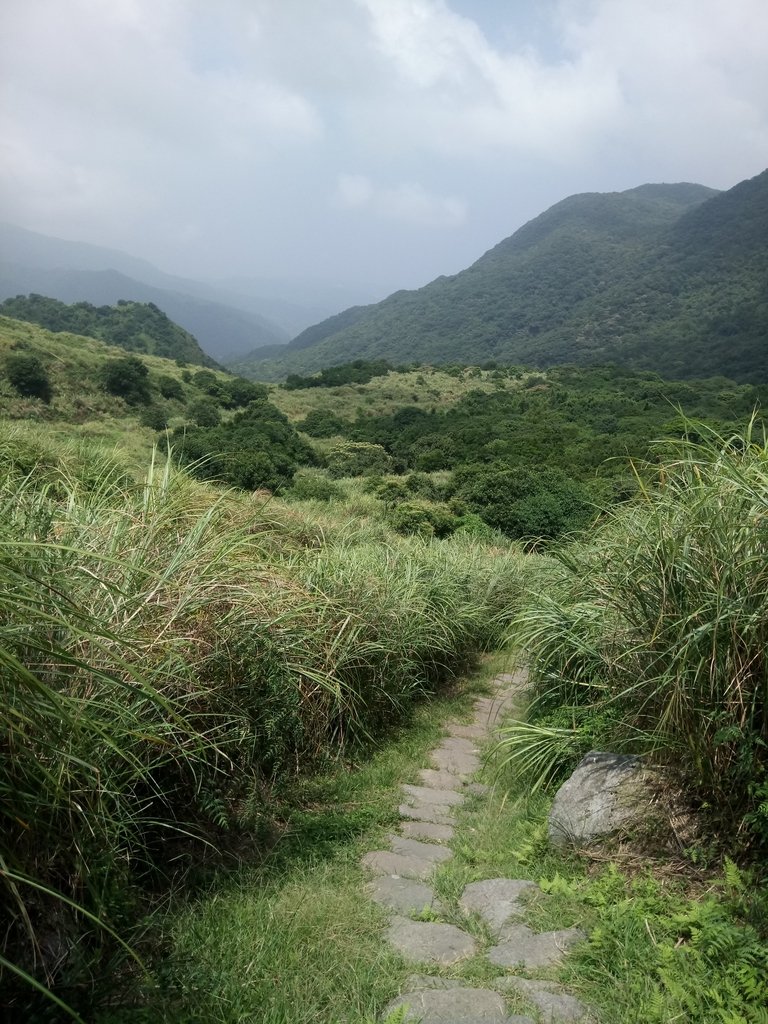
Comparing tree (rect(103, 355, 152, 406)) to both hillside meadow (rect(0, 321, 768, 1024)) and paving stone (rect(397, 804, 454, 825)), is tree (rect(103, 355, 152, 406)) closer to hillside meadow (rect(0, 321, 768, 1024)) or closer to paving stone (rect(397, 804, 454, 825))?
hillside meadow (rect(0, 321, 768, 1024))

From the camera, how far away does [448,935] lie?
2.29 m

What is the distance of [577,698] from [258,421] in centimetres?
2227

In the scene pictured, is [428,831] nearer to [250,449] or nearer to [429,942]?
[429,942]

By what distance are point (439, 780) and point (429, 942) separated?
1.76 m

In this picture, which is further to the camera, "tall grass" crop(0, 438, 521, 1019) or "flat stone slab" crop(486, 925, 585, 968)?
"flat stone slab" crop(486, 925, 585, 968)

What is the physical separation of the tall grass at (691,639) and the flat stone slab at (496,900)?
75cm

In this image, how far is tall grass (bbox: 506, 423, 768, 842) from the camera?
2533 millimetres

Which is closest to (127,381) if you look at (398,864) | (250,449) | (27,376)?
(27,376)

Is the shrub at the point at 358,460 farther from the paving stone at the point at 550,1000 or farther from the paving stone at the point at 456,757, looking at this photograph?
the paving stone at the point at 550,1000

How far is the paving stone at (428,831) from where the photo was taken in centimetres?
320

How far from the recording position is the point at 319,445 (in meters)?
26.3

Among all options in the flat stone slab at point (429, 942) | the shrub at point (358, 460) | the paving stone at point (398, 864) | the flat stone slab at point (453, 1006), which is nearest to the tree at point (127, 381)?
the shrub at point (358, 460)

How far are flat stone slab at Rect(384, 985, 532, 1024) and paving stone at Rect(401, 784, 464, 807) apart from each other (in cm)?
167

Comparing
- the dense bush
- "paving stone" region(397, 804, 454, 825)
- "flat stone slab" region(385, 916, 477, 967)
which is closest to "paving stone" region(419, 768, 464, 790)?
"paving stone" region(397, 804, 454, 825)
